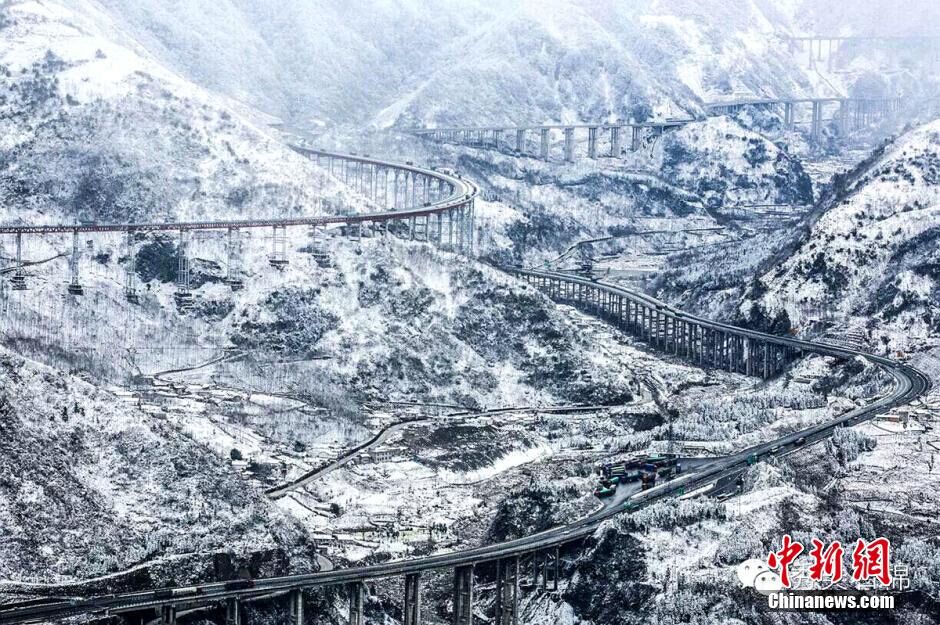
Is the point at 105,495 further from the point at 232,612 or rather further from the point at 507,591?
the point at 507,591

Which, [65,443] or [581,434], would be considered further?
[581,434]

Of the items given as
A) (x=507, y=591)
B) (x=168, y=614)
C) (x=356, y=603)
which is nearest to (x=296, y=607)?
(x=356, y=603)

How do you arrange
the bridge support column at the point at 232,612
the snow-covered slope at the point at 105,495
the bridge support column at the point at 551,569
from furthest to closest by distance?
the bridge support column at the point at 551,569 < the snow-covered slope at the point at 105,495 < the bridge support column at the point at 232,612

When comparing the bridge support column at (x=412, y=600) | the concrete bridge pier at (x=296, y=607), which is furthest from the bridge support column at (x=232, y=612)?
the bridge support column at (x=412, y=600)

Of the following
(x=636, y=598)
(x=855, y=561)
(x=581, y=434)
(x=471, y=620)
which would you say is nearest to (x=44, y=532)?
(x=471, y=620)

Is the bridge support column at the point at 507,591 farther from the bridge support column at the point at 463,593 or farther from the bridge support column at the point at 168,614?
the bridge support column at the point at 168,614

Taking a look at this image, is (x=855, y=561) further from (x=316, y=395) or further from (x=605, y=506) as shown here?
(x=316, y=395)
